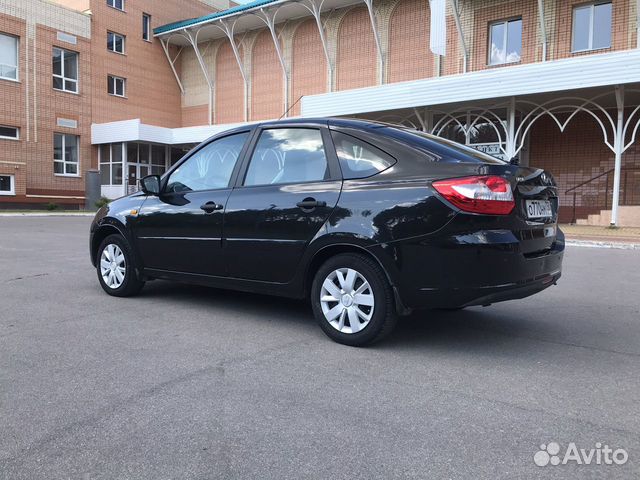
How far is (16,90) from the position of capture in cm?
2836

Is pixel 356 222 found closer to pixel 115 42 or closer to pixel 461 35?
pixel 461 35

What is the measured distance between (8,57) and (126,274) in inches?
1109

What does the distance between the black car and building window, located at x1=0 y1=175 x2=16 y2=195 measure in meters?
26.4

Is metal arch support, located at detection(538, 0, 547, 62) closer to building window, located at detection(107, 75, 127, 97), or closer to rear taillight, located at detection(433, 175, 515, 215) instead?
rear taillight, located at detection(433, 175, 515, 215)

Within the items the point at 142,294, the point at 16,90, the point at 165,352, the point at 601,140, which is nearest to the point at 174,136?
the point at 16,90

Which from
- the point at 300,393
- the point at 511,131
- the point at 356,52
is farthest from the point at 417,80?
the point at 300,393

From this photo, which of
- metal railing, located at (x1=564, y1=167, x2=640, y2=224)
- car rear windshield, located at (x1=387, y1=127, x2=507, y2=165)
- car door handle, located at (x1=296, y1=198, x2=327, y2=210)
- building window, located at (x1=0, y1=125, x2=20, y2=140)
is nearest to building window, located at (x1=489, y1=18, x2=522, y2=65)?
metal railing, located at (x1=564, y1=167, x2=640, y2=224)

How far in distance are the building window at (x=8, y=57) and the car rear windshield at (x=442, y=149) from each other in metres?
29.8

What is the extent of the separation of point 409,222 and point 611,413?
1.68m

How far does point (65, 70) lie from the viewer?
30.8m

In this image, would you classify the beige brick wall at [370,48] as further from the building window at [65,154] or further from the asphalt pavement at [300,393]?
the asphalt pavement at [300,393]

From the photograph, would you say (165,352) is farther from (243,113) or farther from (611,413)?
(243,113)

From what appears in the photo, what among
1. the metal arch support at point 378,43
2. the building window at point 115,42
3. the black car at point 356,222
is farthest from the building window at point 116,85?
the black car at point 356,222

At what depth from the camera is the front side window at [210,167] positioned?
16.7 feet
